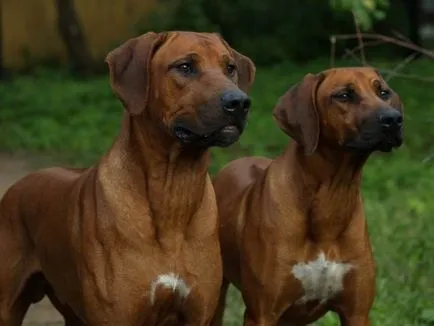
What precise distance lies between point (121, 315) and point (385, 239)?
450cm

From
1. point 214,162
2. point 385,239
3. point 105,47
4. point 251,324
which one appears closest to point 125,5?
point 105,47

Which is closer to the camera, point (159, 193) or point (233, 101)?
point (233, 101)

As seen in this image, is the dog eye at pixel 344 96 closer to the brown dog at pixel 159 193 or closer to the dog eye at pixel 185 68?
the brown dog at pixel 159 193

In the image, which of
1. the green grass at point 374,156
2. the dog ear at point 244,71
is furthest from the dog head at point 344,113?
the green grass at point 374,156

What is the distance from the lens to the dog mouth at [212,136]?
5.70 m

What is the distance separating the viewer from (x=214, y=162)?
14.5m

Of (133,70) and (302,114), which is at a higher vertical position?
(133,70)

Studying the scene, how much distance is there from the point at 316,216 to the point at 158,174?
925mm

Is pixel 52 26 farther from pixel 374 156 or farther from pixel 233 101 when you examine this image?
pixel 233 101

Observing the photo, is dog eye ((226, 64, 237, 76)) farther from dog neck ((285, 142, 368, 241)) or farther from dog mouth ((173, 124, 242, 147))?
dog neck ((285, 142, 368, 241))

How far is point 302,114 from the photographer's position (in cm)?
655

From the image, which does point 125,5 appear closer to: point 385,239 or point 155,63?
point 385,239

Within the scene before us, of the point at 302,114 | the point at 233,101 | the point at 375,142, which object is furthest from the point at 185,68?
the point at 375,142

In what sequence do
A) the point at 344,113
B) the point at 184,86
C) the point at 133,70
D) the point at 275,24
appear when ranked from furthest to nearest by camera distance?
the point at 275,24 → the point at 344,113 → the point at 133,70 → the point at 184,86
